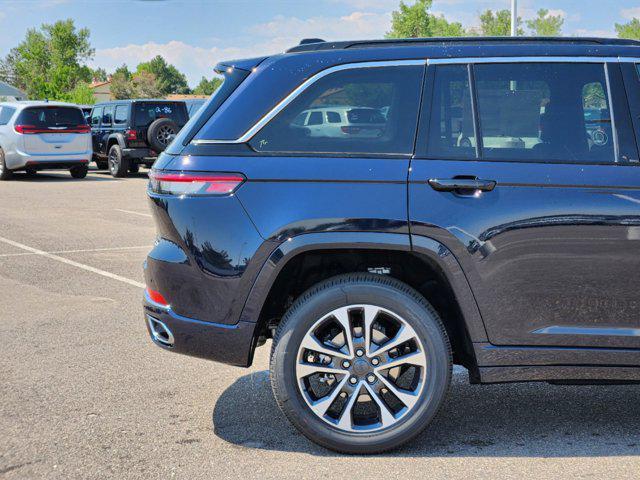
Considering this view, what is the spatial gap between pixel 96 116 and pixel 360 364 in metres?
20.8

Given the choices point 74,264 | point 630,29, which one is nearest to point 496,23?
point 630,29

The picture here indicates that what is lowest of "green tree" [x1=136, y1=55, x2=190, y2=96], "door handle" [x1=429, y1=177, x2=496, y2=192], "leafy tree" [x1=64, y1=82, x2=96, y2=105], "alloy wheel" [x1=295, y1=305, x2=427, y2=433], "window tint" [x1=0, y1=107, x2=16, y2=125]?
"green tree" [x1=136, y1=55, x2=190, y2=96]

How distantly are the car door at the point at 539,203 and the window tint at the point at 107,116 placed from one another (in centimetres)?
1969

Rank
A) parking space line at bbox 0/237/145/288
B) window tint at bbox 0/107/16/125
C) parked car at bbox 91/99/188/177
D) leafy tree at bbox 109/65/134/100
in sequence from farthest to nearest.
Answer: leafy tree at bbox 109/65/134/100
parked car at bbox 91/99/188/177
window tint at bbox 0/107/16/125
parking space line at bbox 0/237/145/288

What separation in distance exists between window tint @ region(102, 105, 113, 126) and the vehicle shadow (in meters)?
18.7

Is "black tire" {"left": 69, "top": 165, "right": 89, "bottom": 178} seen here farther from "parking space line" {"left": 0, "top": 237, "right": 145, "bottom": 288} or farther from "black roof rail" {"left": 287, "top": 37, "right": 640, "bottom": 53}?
"black roof rail" {"left": 287, "top": 37, "right": 640, "bottom": 53}

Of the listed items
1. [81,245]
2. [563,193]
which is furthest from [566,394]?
[81,245]

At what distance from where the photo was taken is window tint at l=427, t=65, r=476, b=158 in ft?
12.1

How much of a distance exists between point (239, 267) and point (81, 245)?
6.96 metres

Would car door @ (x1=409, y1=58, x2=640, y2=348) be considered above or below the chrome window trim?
below

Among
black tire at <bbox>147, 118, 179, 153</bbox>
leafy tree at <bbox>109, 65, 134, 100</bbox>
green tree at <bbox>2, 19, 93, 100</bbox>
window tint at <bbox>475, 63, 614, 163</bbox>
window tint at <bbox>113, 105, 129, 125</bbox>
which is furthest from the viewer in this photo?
leafy tree at <bbox>109, 65, 134, 100</bbox>

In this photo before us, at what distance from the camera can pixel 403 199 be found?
11.8 ft

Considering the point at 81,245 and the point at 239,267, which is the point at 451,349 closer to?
the point at 239,267

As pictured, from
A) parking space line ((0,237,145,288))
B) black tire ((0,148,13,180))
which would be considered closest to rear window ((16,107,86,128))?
black tire ((0,148,13,180))
